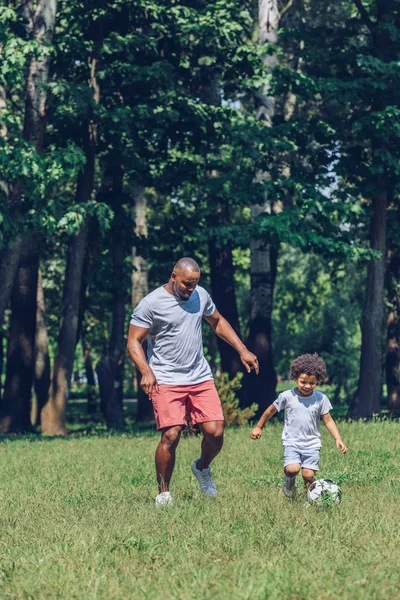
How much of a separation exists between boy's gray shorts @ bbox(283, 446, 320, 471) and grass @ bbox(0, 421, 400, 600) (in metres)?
0.36

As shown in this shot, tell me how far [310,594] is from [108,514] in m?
3.30

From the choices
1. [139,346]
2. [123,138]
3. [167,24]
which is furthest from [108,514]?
[167,24]

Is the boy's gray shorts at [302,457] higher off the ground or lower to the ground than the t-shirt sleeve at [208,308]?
lower

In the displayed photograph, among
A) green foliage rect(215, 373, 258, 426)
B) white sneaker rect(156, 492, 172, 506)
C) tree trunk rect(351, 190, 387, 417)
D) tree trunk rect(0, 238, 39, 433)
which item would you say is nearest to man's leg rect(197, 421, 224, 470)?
white sneaker rect(156, 492, 172, 506)

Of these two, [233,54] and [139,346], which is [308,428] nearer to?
[139,346]

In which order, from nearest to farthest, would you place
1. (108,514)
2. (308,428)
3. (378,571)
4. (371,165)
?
(378,571), (108,514), (308,428), (371,165)

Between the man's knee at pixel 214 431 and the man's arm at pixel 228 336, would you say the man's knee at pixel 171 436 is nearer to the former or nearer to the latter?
the man's knee at pixel 214 431

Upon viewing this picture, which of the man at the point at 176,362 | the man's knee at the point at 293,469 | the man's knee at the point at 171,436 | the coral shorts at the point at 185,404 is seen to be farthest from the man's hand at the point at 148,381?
the man's knee at the point at 293,469

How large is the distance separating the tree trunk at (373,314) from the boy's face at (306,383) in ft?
49.8

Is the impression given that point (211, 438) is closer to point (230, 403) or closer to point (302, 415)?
point (302, 415)

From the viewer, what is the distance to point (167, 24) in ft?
77.2

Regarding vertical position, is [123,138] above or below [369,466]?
above

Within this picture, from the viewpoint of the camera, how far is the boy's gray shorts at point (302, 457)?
29.4 feet

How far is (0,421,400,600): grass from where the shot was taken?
18.9ft
